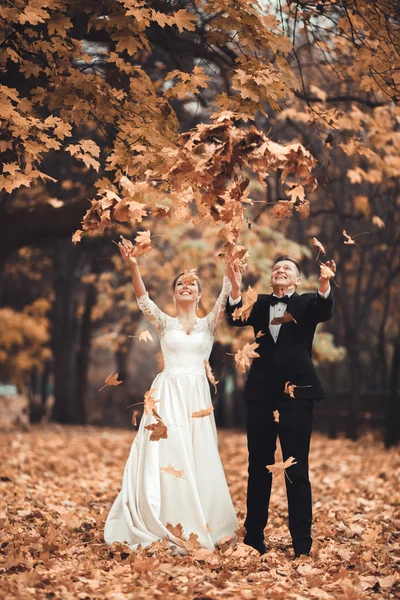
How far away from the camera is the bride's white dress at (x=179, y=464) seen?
17.8 ft

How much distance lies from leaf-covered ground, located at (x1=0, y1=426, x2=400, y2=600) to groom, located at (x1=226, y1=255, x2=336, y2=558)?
35 centimetres

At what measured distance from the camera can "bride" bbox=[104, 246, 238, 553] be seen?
543cm

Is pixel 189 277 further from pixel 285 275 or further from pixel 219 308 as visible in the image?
pixel 285 275

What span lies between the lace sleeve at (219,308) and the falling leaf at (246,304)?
1.32 ft

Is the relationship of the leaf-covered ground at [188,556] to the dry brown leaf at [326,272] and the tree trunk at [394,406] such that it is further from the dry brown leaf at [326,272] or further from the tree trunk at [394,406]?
the tree trunk at [394,406]

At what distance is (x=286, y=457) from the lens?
5.42 m

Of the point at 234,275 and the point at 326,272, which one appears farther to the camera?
the point at 234,275

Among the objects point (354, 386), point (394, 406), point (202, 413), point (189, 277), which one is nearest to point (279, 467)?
point (202, 413)

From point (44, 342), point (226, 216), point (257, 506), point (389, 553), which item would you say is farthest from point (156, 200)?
point (44, 342)

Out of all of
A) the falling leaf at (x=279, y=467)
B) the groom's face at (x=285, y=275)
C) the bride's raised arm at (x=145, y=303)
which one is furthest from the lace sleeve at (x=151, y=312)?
the falling leaf at (x=279, y=467)

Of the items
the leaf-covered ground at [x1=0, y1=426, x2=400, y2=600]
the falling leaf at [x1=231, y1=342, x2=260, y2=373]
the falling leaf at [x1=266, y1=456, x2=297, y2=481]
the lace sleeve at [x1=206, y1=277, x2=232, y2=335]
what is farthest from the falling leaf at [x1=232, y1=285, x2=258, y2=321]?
the leaf-covered ground at [x1=0, y1=426, x2=400, y2=600]

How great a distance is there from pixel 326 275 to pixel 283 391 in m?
0.97

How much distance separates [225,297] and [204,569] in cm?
203

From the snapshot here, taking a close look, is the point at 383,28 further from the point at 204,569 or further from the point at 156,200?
the point at 204,569
